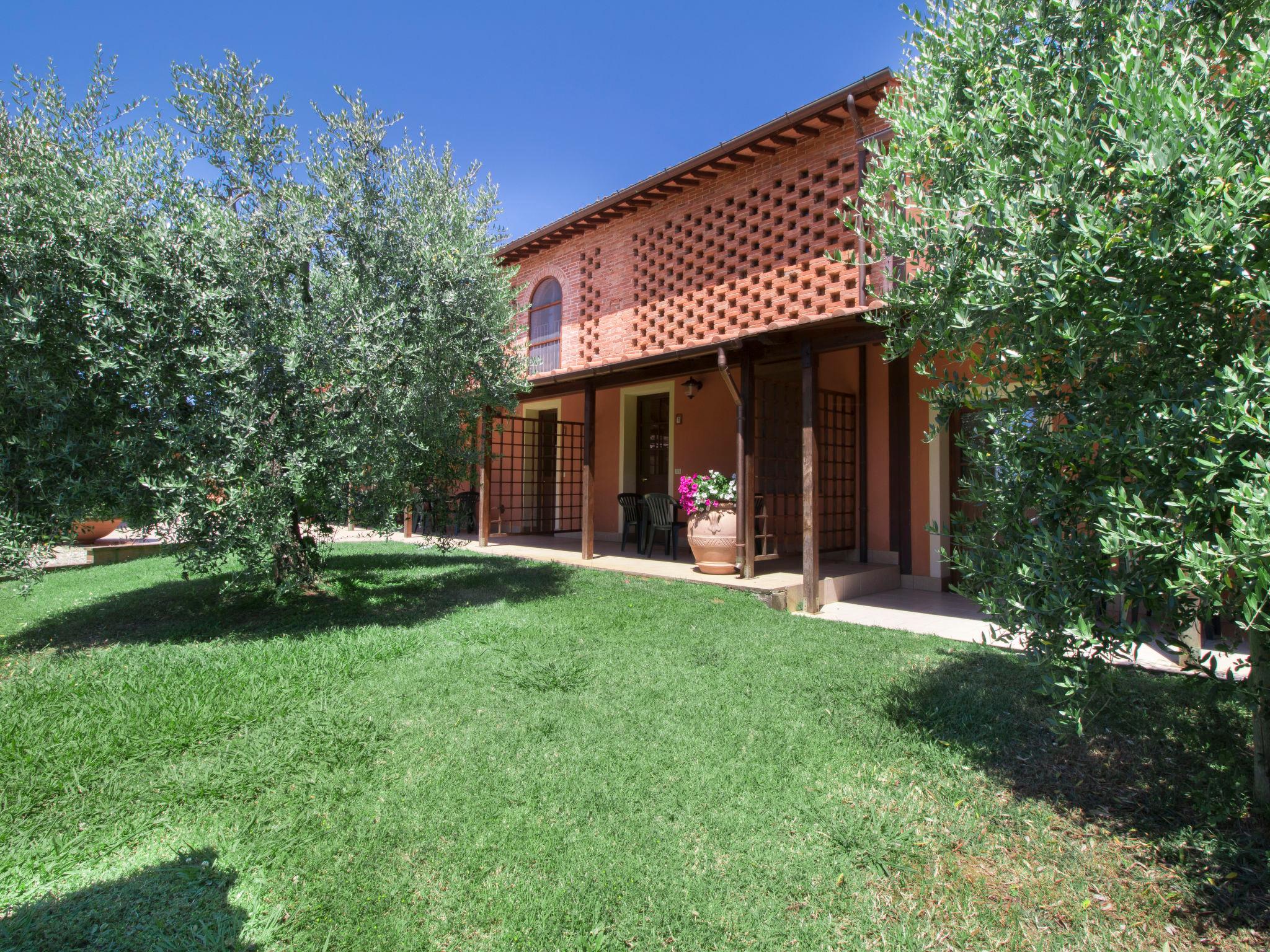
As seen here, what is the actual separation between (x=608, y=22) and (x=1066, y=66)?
740 cm

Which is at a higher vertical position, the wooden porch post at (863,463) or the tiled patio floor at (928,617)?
the wooden porch post at (863,463)

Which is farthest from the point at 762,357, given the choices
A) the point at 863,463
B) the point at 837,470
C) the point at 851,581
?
the point at 851,581

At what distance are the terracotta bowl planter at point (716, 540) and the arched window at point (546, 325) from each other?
18.0 feet

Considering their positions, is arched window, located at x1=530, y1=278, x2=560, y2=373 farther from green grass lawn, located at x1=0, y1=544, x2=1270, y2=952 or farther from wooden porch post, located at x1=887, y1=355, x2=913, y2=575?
green grass lawn, located at x1=0, y1=544, x2=1270, y2=952

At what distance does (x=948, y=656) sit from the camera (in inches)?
181

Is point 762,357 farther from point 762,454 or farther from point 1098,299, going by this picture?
point 1098,299

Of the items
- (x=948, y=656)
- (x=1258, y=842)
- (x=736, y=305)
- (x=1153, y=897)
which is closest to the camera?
(x=1153, y=897)

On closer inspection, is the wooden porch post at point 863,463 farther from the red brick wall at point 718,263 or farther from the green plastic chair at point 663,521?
the green plastic chair at point 663,521

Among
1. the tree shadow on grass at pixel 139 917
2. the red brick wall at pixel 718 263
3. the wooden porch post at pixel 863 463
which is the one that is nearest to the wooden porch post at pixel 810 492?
the red brick wall at pixel 718 263

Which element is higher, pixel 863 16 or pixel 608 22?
pixel 608 22

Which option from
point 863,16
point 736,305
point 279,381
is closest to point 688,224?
point 736,305

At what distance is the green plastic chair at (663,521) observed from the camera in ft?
28.7

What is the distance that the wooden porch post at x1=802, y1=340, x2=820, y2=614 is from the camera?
6105 millimetres

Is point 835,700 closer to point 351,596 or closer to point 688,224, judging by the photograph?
point 351,596
